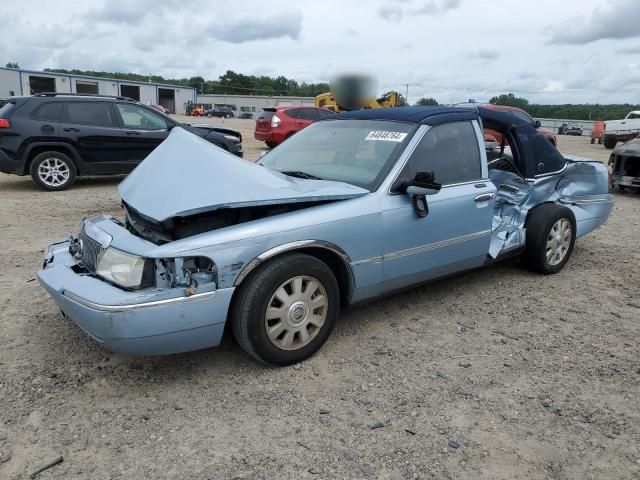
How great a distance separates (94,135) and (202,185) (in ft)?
22.8

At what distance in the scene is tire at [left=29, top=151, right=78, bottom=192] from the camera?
895cm

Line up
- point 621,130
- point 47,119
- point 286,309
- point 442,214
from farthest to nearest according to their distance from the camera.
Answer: point 621,130, point 47,119, point 442,214, point 286,309

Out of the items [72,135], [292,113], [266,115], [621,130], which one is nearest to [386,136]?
[72,135]

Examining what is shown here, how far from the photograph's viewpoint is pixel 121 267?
2.92 m

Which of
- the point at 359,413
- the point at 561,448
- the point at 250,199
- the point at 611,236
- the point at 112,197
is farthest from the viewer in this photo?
the point at 112,197

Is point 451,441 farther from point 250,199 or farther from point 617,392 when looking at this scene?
point 250,199

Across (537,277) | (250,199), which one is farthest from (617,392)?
(250,199)

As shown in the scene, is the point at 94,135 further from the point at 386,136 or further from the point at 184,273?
the point at 184,273

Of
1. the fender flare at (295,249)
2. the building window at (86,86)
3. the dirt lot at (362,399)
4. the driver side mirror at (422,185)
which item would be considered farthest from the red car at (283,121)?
the building window at (86,86)

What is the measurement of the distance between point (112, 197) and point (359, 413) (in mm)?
7319

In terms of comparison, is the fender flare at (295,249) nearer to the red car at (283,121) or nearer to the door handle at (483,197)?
the door handle at (483,197)

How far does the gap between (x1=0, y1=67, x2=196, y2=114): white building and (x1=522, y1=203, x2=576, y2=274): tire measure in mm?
49223

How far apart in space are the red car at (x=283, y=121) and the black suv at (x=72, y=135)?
7470 millimetres

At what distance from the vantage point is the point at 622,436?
266 cm
